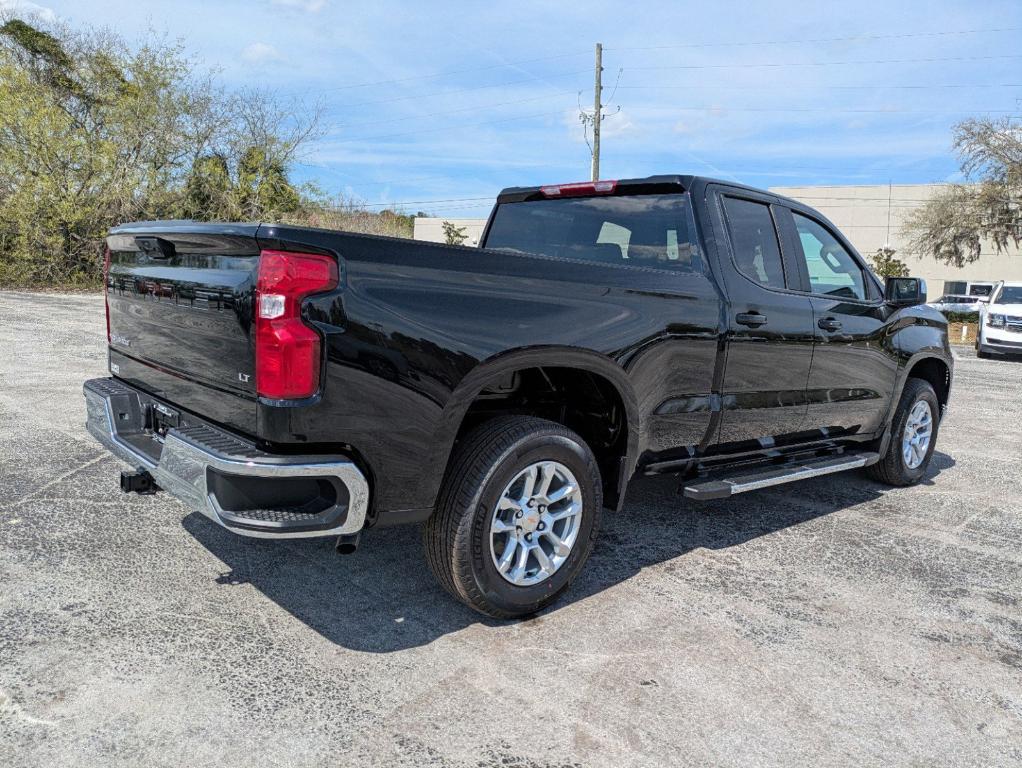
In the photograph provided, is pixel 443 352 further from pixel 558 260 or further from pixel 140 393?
pixel 140 393

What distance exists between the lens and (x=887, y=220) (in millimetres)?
47375

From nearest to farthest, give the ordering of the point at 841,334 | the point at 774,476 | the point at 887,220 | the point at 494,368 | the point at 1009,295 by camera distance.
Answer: the point at 494,368
the point at 774,476
the point at 841,334
the point at 1009,295
the point at 887,220

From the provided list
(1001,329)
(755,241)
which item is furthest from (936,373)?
(1001,329)

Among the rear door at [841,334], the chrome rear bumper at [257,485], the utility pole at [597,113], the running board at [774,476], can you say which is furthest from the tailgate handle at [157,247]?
the utility pole at [597,113]

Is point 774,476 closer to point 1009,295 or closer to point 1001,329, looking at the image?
point 1001,329

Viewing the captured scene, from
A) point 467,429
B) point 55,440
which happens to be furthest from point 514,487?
point 55,440

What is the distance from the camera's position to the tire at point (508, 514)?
3.08m

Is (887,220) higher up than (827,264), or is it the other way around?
(887,220)

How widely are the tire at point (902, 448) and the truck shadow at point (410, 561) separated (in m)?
0.41

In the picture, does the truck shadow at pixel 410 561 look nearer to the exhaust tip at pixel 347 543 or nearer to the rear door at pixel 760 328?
the exhaust tip at pixel 347 543

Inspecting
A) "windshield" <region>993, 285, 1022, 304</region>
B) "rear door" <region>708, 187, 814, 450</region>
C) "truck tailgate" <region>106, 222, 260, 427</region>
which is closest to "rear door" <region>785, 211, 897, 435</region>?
"rear door" <region>708, 187, 814, 450</region>

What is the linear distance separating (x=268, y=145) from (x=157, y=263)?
26981 millimetres

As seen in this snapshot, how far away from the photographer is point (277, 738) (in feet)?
8.08

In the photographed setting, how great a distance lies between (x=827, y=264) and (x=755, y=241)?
82 cm
